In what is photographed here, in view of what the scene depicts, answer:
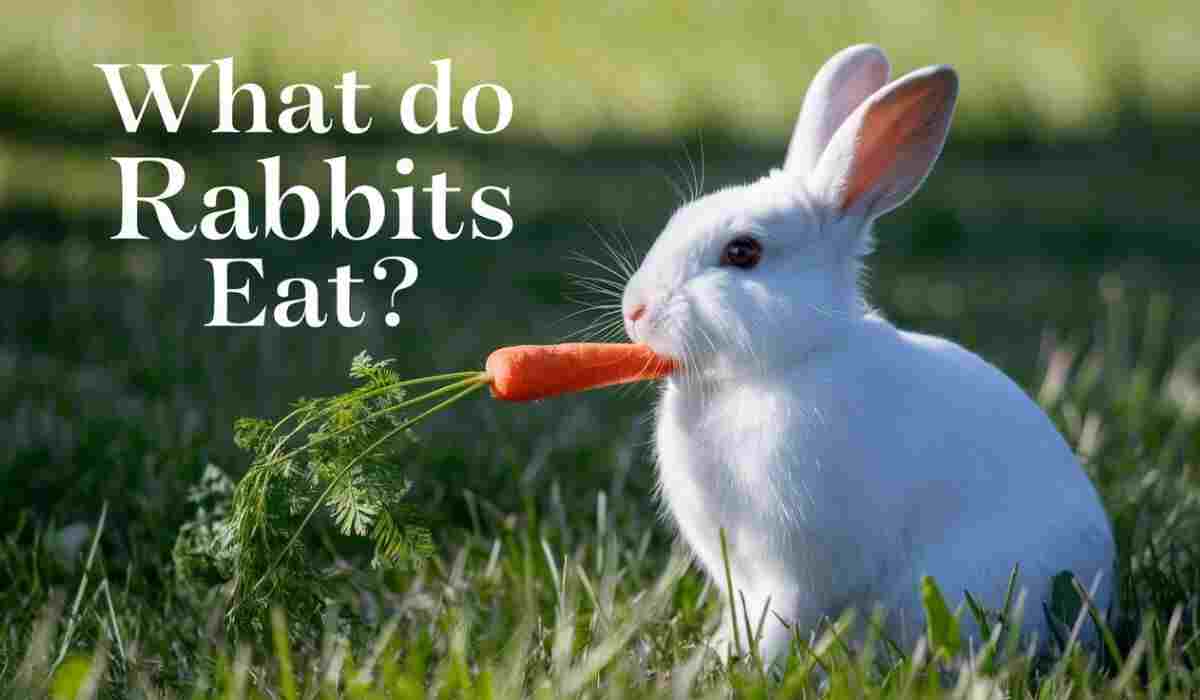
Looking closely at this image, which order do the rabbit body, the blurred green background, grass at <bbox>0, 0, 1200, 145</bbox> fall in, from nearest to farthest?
1. the rabbit body
2. the blurred green background
3. grass at <bbox>0, 0, 1200, 145</bbox>

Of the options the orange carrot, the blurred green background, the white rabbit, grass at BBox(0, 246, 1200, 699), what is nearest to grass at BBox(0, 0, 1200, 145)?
the blurred green background

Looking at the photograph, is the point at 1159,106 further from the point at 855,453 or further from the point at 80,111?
the point at 855,453

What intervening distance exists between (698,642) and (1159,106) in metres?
6.01

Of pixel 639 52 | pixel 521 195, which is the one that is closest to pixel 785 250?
pixel 521 195

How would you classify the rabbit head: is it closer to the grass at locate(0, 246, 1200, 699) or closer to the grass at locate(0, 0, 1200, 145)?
the grass at locate(0, 246, 1200, 699)

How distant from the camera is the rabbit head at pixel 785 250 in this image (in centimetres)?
229

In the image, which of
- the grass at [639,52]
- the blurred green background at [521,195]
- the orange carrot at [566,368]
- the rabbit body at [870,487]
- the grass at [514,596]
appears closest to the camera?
the grass at [514,596]

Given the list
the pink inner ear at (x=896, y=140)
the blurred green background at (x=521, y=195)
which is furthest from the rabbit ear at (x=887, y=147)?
the blurred green background at (x=521, y=195)

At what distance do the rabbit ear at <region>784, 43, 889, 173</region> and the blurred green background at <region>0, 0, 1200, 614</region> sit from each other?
30.7 inches

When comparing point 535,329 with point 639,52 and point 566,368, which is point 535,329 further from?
point 639,52

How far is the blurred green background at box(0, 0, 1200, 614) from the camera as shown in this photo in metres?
3.30

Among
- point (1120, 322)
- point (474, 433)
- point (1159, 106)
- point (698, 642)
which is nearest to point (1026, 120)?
point (1159, 106)

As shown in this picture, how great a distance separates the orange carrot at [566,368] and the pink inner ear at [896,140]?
39cm

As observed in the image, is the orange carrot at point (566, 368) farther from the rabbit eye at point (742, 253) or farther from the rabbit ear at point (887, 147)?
the rabbit ear at point (887, 147)
